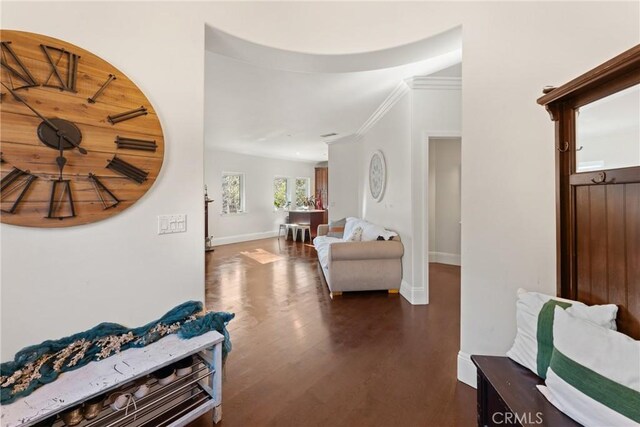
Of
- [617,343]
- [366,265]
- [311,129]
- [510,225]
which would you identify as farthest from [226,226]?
[617,343]

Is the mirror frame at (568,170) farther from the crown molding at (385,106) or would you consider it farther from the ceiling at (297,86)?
the crown molding at (385,106)

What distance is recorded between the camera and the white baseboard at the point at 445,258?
210 inches

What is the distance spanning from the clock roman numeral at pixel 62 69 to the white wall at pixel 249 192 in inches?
231

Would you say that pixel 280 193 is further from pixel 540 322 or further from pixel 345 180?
pixel 540 322

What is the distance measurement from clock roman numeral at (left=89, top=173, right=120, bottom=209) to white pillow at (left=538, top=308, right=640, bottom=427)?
2.19 metres

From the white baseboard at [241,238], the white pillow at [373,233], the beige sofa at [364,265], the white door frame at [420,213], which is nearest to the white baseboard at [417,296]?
the white door frame at [420,213]

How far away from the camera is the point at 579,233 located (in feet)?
4.22

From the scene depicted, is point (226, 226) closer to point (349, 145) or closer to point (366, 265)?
point (349, 145)

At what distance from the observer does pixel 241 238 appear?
792 cm

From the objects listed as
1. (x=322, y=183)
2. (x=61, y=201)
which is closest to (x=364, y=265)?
(x=61, y=201)

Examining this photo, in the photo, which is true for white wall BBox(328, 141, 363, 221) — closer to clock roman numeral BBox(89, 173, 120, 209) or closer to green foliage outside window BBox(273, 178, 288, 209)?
green foliage outside window BBox(273, 178, 288, 209)

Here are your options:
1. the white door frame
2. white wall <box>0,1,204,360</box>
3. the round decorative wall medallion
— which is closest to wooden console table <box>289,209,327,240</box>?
the round decorative wall medallion

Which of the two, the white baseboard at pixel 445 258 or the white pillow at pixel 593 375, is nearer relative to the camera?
the white pillow at pixel 593 375

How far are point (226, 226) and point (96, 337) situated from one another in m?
6.39
